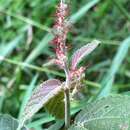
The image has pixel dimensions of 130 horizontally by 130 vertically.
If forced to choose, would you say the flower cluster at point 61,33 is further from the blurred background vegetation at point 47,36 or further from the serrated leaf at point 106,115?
the blurred background vegetation at point 47,36

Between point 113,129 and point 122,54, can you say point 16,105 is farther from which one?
point 113,129

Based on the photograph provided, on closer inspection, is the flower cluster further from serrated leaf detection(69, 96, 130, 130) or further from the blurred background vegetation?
the blurred background vegetation

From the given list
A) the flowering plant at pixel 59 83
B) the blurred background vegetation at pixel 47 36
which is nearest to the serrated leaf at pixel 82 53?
the flowering plant at pixel 59 83

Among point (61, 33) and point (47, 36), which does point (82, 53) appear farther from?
point (47, 36)

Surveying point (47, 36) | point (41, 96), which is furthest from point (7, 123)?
point (47, 36)

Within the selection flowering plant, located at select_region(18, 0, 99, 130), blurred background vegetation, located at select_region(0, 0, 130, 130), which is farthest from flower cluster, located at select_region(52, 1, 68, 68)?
blurred background vegetation, located at select_region(0, 0, 130, 130)

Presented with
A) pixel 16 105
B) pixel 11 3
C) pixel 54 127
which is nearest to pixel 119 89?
pixel 16 105
